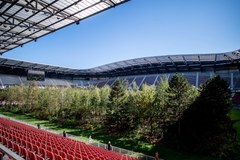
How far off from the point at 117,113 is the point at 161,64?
3797cm

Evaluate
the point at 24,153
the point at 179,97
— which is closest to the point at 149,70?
the point at 179,97

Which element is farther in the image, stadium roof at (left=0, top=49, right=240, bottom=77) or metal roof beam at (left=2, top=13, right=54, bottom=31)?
stadium roof at (left=0, top=49, right=240, bottom=77)

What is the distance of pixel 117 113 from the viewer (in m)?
33.1

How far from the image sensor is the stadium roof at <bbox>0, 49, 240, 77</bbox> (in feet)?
181

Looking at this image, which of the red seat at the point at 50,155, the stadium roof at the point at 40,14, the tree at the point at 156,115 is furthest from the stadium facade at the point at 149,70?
the red seat at the point at 50,155

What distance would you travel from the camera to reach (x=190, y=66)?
6481 centimetres

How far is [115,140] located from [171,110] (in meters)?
7.67

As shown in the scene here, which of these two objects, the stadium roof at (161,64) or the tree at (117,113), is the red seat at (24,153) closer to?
the tree at (117,113)

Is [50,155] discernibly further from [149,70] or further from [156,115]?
[149,70]

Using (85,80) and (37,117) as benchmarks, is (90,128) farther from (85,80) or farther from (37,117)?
(85,80)

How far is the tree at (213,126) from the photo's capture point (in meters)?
21.4

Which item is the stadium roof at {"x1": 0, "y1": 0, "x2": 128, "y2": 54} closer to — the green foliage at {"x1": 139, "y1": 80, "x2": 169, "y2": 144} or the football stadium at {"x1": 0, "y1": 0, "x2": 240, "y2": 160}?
the football stadium at {"x1": 0, "y1": 0, "x2": 240, "y2": 160}

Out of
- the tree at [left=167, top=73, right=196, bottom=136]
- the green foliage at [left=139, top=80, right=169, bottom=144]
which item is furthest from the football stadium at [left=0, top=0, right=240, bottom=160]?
the tree at [left=167, top=73, right=196, bottom=136]

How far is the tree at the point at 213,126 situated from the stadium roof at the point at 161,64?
80.5 feet
